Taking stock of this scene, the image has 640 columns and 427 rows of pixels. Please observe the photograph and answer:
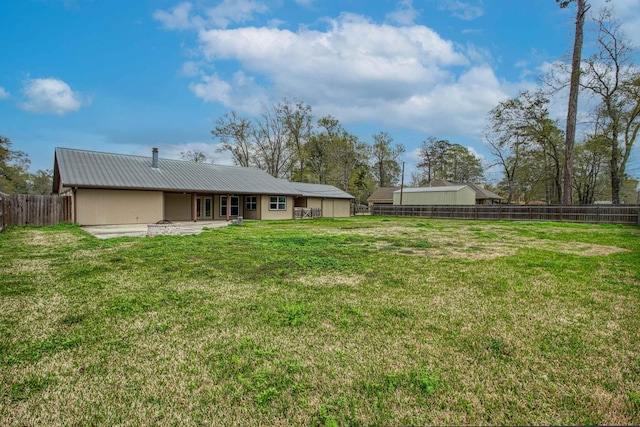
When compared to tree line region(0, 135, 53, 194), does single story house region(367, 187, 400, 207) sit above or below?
below

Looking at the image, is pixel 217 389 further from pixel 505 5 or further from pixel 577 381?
pixel 505 5

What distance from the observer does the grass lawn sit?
1.90 metres

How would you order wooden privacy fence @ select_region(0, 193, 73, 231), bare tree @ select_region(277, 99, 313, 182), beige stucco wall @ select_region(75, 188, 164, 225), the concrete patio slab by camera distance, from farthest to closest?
bare tree @ select_region(277, 99, 313, 182)
beige stucco wall @ select_region(75, 188, 164, 225)
wooden privacy fence @ select_region(0, 193, 73, 231)
the concrete patio slab

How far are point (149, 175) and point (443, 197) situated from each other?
87.5 feet

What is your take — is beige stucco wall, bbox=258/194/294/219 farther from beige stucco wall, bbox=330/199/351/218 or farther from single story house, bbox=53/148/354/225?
beige stucco wall, bbox=330/199/351/218

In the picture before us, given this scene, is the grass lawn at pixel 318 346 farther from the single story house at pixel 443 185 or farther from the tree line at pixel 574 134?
the single story house at pixel 443 185

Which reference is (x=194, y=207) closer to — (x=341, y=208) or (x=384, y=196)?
(x=341, y=208)

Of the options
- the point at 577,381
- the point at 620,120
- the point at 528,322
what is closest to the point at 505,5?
the point at 528,322

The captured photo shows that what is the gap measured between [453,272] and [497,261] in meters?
1.68

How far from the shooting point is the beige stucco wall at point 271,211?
21844 millimetres

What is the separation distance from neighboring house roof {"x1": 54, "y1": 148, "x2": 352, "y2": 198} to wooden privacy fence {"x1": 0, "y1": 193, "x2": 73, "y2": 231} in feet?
3.81

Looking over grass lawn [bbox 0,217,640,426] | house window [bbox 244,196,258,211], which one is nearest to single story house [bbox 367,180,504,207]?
house window [bbox 244,196,258,211]

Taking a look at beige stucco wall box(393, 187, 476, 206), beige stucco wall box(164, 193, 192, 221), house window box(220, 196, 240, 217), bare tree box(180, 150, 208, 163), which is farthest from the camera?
bare tree box(180, 150, 208, 163)

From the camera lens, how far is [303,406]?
75.3 inches
